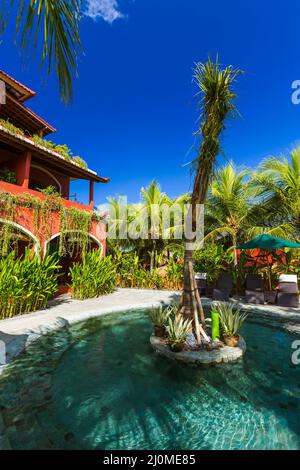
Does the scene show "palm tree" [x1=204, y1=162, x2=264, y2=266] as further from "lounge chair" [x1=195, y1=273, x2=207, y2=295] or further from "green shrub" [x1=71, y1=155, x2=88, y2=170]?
"green shrub" [x1=71, y1=155, x2=88, y2=170]

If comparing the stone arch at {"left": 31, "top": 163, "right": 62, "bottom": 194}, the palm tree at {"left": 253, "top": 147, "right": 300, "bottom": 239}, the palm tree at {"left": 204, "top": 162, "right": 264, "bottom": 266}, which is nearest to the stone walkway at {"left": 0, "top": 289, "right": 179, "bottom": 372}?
the palm tree at {"left": 204, "top": 162, "right": 264, "bottom": 266}

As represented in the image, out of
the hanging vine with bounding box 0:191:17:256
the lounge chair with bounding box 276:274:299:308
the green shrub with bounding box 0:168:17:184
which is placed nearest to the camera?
the hanging vine with bounding box 0:191:17:256

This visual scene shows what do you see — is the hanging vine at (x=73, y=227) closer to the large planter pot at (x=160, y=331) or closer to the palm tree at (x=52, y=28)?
the large planter pot at (x=160, y=331)

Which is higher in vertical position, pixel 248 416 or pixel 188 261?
pixel 188 261

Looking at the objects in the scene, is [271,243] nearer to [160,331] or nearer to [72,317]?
[160,331]

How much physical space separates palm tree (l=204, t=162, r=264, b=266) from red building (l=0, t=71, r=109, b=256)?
6335 millimetres

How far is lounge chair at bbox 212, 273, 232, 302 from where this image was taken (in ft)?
32.0

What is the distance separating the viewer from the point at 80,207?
11.6 metres

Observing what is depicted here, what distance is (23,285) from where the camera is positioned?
700cm

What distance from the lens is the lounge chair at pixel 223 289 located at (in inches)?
384

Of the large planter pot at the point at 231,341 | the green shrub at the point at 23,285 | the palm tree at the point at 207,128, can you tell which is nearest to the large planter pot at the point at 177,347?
the palm tree at the point at 207,128

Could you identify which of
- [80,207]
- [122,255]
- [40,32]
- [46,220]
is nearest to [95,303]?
[46,220]

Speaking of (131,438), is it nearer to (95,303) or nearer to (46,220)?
(95,303)

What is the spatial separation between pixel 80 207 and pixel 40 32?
9800 mm
